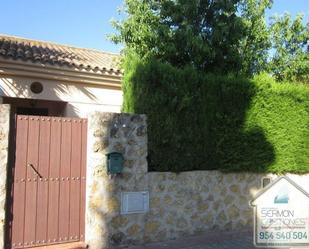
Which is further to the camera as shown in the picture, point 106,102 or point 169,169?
point 106,102

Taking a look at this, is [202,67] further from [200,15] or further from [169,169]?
[169,169]

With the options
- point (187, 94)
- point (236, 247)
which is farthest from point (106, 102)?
point (236, 247)

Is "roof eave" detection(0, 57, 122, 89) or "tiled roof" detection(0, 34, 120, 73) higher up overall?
"tiled roof" detection(0, 34, 120, 73)

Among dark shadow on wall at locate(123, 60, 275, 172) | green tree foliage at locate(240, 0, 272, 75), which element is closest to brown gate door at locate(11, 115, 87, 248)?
dark shadow on wall at locate(123, 60, 275, 172)

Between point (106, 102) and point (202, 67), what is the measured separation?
3243 millimetres

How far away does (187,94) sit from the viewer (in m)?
8.41

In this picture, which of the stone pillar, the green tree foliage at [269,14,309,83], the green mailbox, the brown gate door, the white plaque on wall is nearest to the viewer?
the brown gate door

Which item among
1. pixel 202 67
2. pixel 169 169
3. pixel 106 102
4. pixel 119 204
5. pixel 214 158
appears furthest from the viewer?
pixel 106 102

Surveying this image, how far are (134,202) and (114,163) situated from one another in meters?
0.84

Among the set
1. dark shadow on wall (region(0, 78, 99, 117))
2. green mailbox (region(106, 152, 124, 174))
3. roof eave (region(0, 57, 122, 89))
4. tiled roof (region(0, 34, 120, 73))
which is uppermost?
tiled roof (region(0, 34, 120, 73))

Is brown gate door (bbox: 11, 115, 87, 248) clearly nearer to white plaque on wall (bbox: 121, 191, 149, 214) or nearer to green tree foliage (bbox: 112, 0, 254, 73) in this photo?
white plaque on wall (bbox: 121, 191, 149, 214)

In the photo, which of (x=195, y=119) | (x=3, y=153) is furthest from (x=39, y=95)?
(x=3, y=153)

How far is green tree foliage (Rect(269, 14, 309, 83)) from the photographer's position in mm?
15883

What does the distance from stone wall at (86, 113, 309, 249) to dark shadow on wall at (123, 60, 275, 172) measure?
315mm
